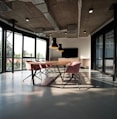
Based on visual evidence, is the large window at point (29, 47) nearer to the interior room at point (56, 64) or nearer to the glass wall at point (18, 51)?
the interior room at point (56, 64)

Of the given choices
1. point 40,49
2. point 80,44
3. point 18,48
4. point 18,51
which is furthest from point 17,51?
point 80,44

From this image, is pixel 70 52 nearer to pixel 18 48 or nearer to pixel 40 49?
pixel 40 49

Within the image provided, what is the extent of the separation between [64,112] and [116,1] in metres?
4.83

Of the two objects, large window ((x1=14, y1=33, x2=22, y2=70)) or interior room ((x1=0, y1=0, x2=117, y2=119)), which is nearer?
interior room ((x1=0, y1=0, x2=117, y2=119))

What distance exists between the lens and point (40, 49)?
14.4 meters

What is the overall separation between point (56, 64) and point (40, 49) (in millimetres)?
9012

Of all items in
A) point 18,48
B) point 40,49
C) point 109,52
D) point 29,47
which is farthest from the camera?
point 40,49

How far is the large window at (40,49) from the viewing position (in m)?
14.0

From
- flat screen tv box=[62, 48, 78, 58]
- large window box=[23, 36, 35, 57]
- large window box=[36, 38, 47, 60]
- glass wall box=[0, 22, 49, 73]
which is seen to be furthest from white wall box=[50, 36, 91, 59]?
large window box=[23, 36, 35, 57]

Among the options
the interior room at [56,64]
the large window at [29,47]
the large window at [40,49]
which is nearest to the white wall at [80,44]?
the interior room at [56,64]

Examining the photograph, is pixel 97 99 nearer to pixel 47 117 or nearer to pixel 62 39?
pixel 47 117

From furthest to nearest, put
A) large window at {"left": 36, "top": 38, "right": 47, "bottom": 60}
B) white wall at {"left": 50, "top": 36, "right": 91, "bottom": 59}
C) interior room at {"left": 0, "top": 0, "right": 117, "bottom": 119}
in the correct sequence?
white wall at {"left": 50, "top": 36, "right": 91, "bottom": 59} < large window at {"left": 36, "top": 38, "right": 47, "bottom": 60} < interior room at {"left": 0, "top": 0, "right": 117, "bottom": 119}

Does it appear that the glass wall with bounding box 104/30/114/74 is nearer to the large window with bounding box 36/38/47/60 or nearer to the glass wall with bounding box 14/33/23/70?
the glass wall with bounding box 14/33/23/70

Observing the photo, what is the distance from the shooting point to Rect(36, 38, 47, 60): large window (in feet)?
45.9
